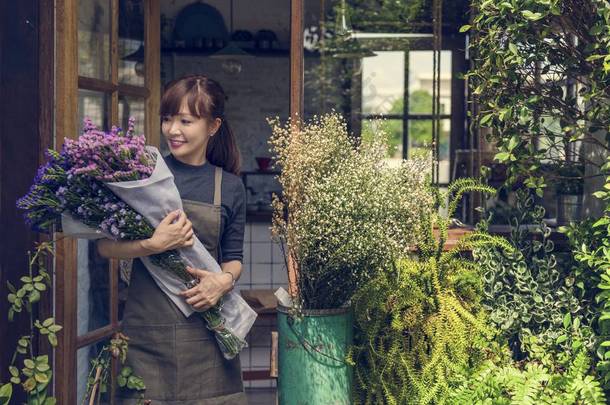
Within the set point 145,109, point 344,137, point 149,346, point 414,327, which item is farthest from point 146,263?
point 145,109

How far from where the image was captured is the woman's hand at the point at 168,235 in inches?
105

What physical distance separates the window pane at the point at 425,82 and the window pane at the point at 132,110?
80.3 inches

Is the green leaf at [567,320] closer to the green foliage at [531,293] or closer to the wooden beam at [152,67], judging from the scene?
the green foliage at [531,293]

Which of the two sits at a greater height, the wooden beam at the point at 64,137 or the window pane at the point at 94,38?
the window pane at the point at 94,38

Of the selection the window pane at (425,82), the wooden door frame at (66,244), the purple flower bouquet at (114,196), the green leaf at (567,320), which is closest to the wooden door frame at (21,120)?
the wooden door frame at (66,244)

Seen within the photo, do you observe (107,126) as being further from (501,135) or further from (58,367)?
(501,135)

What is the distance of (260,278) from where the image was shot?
586 centimetres

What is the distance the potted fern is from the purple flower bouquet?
52 centimetres

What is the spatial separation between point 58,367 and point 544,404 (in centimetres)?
173

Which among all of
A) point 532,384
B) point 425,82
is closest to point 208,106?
point 532,384

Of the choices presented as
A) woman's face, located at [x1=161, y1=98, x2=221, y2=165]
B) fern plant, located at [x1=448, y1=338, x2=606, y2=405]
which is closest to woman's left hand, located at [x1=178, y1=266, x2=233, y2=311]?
woman's face, located at [x1=161, y1=98, x2=221, y2=165]

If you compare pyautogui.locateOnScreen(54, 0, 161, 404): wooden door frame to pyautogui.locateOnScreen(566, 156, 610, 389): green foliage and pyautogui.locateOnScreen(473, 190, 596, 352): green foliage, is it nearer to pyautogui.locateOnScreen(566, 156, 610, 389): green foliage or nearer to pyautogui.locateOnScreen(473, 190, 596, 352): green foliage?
pyautogui.locateOnScreen(473, 190, 596, 352): green foliage

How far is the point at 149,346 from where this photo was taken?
2775mm

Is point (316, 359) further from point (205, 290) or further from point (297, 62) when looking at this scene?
point (297, 62)
